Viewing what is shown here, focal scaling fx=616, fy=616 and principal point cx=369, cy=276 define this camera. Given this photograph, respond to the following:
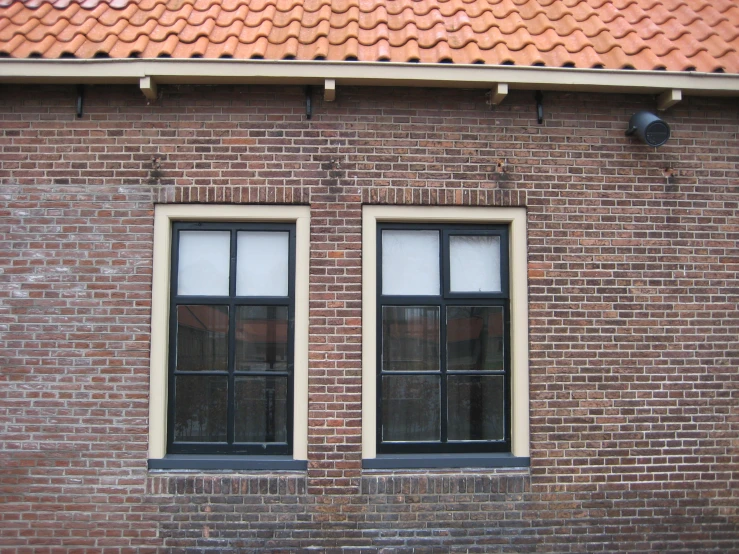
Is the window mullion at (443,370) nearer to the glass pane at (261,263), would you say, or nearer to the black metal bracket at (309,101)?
the glass pane at (261,263)

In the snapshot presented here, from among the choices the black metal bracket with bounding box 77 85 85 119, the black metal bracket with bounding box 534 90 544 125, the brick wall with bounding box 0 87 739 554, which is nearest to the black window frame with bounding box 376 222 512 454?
the brick wall with bounding box 0 87 739 554

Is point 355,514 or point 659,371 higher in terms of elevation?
point 659,371

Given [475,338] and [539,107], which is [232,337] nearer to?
[475,338]

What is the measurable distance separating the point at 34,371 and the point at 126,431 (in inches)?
35.9

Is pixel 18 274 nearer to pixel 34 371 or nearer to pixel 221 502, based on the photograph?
pixel 34 371

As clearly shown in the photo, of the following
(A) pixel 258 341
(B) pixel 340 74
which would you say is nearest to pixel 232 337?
(A) pixel 258 341

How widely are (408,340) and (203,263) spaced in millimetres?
1881

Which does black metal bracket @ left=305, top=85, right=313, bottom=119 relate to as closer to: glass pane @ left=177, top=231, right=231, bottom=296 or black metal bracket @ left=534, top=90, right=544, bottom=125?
glass pane @ left=177, top=231, right=231, bottom=296

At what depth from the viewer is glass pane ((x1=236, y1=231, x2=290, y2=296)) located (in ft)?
17.3

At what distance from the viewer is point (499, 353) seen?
5.36 meters

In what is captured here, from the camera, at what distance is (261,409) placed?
5.24 metres

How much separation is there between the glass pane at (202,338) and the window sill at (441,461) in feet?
5.02

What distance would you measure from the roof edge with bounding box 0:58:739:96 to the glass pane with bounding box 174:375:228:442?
252 centimetres

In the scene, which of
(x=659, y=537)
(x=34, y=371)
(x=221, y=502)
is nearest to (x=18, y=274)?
(x=34, y=371)
